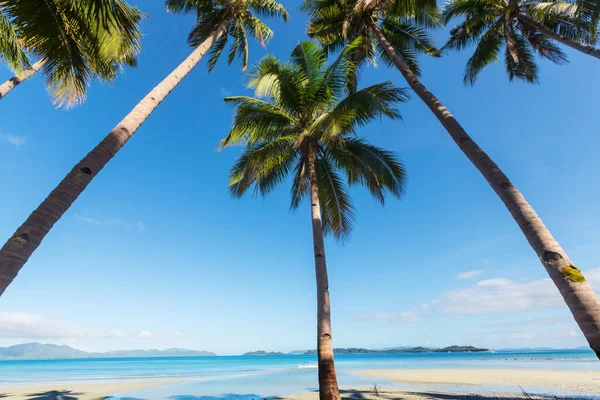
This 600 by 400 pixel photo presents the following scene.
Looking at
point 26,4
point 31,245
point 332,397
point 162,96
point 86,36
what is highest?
point 86,36

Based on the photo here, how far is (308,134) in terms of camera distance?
9688 mm

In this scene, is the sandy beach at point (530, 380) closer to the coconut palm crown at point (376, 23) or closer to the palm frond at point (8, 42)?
the coconut palm crown at point (376, 23)

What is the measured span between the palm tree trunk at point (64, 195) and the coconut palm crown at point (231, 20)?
637 cm

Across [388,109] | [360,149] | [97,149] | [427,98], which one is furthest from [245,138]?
[97,149]

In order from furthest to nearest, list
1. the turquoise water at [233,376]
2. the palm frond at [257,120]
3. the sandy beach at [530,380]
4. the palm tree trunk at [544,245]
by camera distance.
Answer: the turquoise water at [233,376] < the sandy beach at [530,380] < the palm frond at [257,120] < the palm tree trunk at [544,245]

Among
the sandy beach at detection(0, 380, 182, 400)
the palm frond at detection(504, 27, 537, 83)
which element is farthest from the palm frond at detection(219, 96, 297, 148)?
the sandy beach at detection(0, 380, 182, 400)

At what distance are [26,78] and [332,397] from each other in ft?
43.5

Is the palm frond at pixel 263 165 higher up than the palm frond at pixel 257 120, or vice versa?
the palm frond at pixel 257 120

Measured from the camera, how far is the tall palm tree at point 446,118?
11.2 ft

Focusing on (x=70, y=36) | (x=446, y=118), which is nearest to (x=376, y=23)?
(x=446, y=118)

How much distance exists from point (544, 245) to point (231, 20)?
11.3 metres

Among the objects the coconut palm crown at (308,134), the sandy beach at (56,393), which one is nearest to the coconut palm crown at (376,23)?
the coconut palm crown at (308,134)

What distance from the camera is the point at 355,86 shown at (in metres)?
12.2

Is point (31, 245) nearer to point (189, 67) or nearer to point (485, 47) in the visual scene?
point (189, 67)
